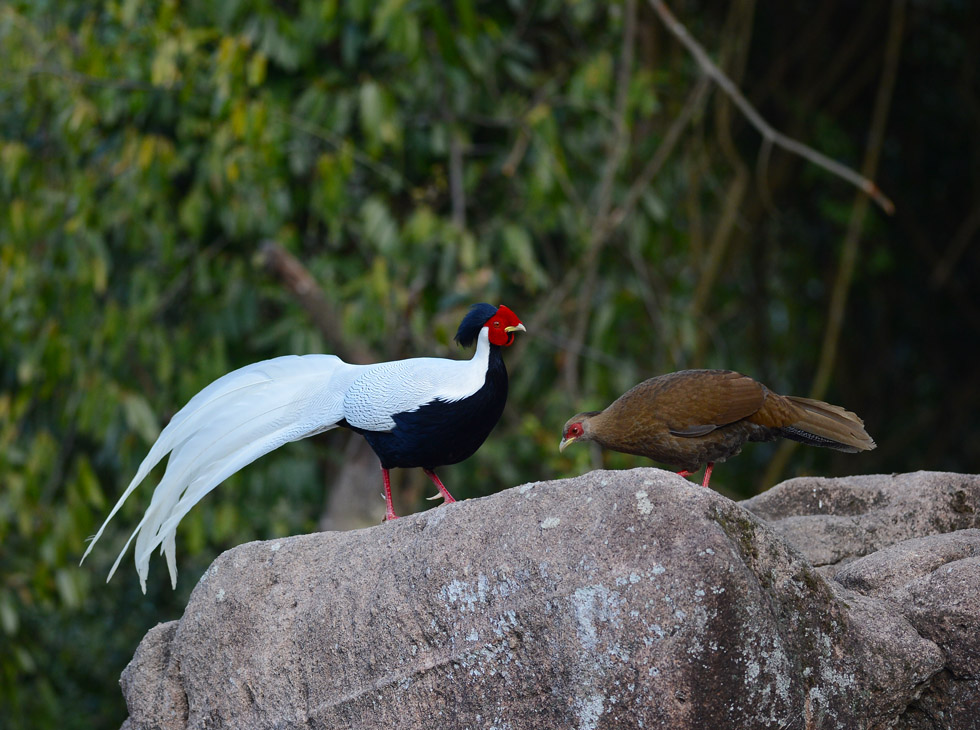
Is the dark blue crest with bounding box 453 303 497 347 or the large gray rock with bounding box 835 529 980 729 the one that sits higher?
the dark blue crest with bounding box 453 303 497 347

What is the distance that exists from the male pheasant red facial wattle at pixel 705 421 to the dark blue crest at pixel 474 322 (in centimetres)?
33

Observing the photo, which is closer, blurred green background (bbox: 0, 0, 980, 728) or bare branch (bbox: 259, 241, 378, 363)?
bare branch (bbox: 259, 241, 378, 363)

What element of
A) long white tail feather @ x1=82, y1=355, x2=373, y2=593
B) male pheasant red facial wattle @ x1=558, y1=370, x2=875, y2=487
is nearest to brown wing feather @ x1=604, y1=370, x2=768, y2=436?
male pheasant red facial wattle @ x1=558, y1=370, x2=875, y2=487

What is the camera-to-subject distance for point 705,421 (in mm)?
2775

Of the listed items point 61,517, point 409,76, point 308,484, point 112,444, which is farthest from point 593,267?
point 61,517

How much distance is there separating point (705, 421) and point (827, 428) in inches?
12.4

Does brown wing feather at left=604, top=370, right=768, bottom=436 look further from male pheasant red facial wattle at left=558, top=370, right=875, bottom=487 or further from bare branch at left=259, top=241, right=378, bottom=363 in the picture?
bare branch at left=259, top=241, right=378, bottom=363

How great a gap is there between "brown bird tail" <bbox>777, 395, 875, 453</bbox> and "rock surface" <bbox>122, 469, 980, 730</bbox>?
0.91 feet

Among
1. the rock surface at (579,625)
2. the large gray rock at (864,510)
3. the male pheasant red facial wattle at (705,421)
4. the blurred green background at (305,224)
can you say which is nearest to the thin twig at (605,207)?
the blurred green background at (305,224)

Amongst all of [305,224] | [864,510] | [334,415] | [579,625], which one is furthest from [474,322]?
[305,224]

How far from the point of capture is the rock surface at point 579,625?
7.09 ft

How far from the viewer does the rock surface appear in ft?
7.09

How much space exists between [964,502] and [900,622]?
2.86ft

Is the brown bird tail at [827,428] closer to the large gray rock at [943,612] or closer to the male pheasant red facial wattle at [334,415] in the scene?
the large gray rock at [943,612]
